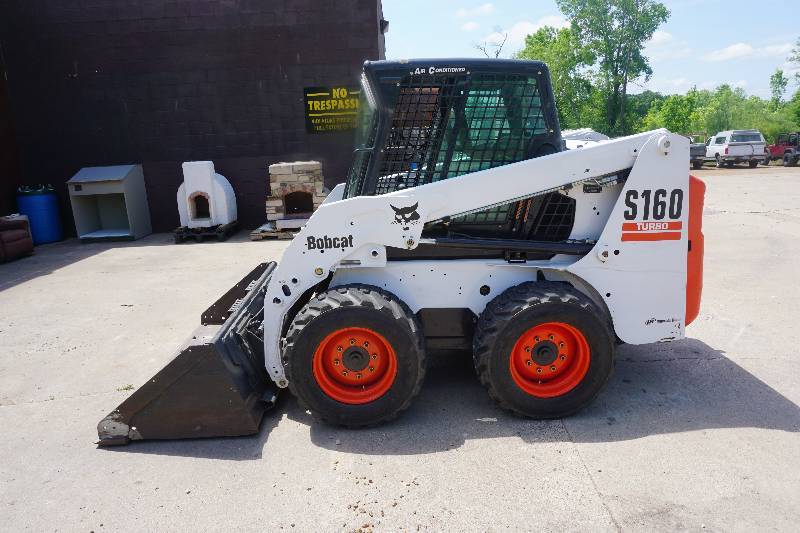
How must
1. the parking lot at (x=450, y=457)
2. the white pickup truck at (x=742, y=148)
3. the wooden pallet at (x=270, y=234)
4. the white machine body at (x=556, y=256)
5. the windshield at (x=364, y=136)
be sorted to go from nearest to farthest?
the parking lot at (x=450, y=457)
the white machine body at (x=556, y=256)
the windshield at (x=364, y=136)
the wooden pallet at (x=270, y=234)
the white pickup truck at (x=742, y=148)

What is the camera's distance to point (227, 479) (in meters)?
3.13

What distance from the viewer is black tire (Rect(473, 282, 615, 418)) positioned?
11.3ft

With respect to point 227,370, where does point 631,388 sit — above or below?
below

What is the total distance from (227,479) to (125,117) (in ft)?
38.4

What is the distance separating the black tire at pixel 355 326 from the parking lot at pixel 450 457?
0.16 m

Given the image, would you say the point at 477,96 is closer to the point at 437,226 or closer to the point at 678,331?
the point at 437,226

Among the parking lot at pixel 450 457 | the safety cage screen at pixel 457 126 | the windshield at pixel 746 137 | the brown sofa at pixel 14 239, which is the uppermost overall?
the safety cage screen at pixel 457 126

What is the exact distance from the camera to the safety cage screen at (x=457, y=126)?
3.65 meters

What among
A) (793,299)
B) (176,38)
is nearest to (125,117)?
(176,38)

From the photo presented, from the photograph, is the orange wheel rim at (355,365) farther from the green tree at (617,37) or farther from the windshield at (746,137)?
the green tree at (617,37)

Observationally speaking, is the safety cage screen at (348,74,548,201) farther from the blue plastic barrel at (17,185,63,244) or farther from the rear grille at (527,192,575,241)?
the blue plastic barrel at (17,185,63,244)

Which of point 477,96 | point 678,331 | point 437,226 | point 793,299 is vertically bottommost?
point 793,299

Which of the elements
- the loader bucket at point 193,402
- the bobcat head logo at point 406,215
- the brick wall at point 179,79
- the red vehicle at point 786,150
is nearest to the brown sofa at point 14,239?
the brick wall at point 179,79

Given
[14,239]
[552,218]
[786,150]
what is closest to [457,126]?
[552,218]
